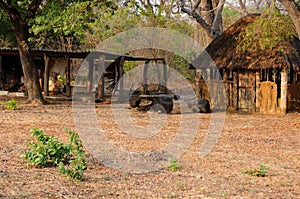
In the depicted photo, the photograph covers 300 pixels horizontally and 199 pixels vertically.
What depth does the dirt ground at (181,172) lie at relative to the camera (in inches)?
242

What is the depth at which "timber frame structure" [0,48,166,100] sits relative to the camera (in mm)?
22828

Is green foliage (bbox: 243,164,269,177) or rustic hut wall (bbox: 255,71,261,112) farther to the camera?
rustic hut wall (bbox: 255,71,261,112)

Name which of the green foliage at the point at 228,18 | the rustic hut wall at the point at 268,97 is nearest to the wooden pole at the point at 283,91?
the rustic hut wall at the point at 268,97

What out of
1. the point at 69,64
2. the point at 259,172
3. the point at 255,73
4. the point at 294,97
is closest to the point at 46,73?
the point at 69,64

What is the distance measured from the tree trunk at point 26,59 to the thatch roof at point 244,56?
6166 mm

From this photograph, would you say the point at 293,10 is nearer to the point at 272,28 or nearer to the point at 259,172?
the point at 272,28

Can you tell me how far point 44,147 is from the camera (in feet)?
24.7

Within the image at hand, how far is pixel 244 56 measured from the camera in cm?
1786

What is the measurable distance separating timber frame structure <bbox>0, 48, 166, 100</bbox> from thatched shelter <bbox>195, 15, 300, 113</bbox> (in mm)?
5361

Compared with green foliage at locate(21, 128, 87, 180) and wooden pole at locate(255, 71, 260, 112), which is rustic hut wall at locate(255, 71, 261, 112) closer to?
Answer: wooden pole at locate(255, 71, 260, 112)

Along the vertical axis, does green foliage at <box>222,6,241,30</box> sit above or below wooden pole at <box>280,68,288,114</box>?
above

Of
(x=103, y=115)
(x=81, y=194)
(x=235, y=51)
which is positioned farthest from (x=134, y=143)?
(x=235, y=51)

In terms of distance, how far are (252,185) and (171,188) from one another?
1124 millimetres

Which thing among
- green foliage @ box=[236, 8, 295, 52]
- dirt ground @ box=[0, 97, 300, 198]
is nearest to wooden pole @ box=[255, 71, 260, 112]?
green foliage @ box=[236, 8, 295, 52]
